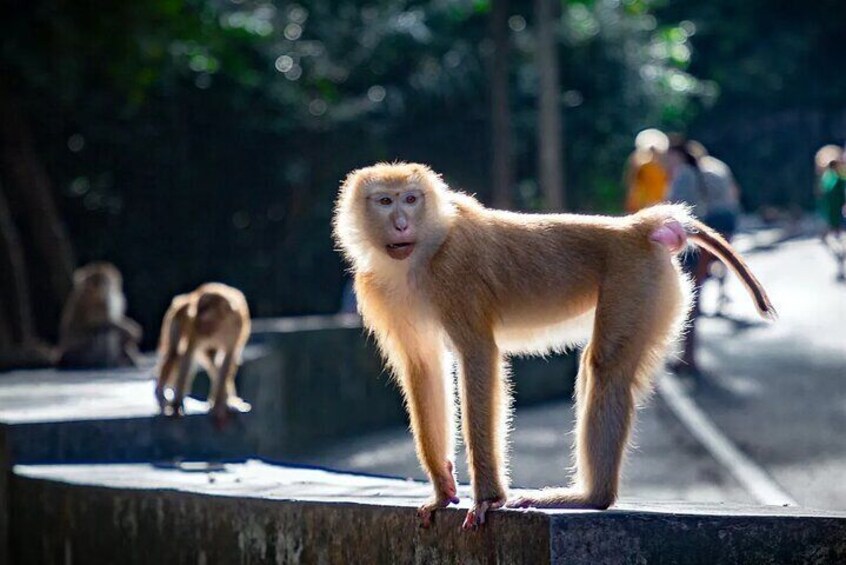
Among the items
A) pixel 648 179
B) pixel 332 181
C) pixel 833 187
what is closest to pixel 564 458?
pixel 648 179

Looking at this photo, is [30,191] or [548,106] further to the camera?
[548,106]

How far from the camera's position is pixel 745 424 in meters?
17.9

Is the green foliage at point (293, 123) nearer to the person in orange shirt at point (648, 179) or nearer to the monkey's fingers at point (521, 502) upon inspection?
the person in orange shirt at point (648, 179)

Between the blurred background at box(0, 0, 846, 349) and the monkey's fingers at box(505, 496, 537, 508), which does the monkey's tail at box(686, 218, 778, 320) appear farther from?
the blurred background at box(0, 0, 846, 349)

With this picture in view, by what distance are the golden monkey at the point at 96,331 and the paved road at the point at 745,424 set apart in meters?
2.32

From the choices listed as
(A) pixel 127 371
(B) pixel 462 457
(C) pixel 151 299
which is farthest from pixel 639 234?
(C) pixel 151 299

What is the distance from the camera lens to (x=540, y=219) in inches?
291

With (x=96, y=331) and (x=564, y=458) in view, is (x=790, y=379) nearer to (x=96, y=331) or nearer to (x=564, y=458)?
(x=564, y=458)

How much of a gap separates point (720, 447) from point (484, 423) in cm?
1003

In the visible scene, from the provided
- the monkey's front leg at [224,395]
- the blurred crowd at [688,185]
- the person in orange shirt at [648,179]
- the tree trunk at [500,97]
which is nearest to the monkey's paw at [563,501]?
the monkey's front leg at [224,395]

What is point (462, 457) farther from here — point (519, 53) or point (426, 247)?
point (519, 53)

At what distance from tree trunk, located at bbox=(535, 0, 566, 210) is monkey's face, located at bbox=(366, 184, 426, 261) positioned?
17.7 metres

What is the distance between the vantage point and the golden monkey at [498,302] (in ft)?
23.0

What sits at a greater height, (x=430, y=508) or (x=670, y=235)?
(x=670, y=235)
